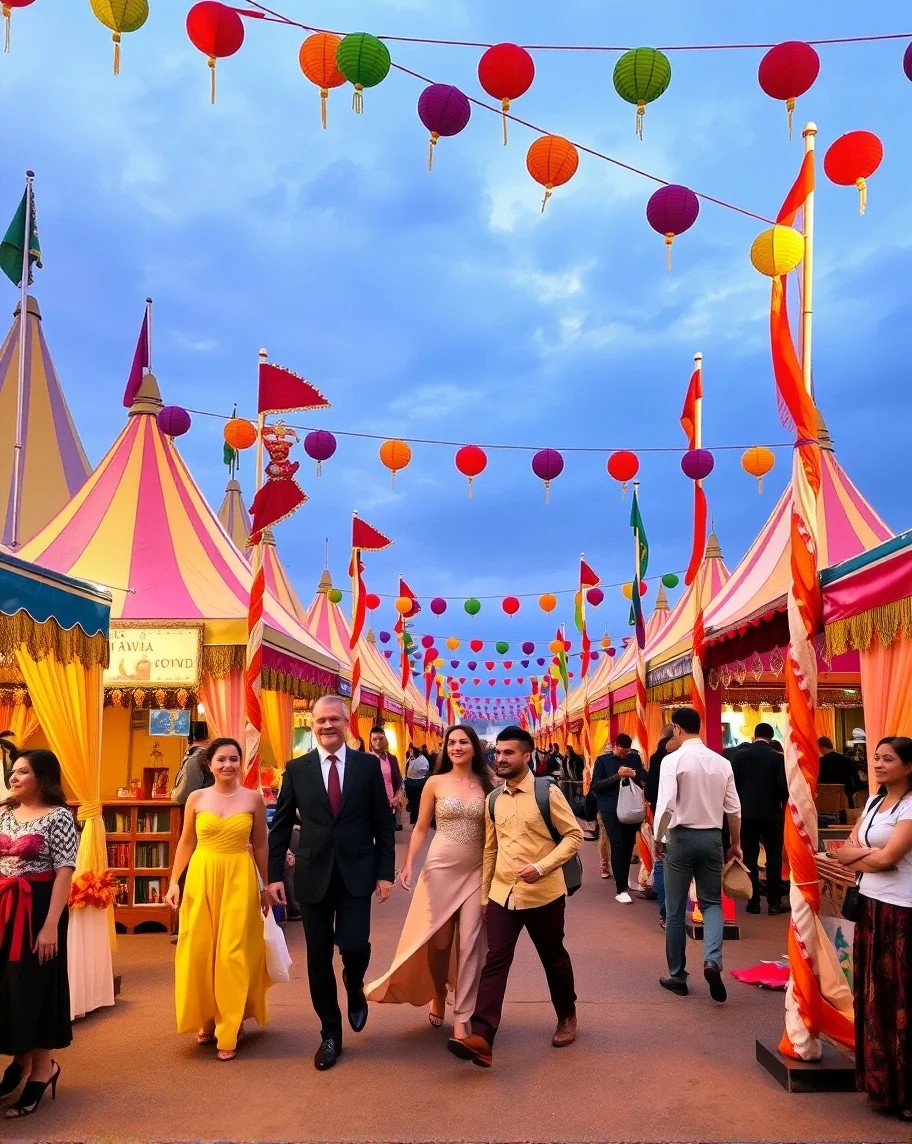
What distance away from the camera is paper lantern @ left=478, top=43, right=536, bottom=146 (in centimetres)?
541

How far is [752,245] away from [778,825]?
5.60 m

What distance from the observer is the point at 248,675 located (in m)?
9.18

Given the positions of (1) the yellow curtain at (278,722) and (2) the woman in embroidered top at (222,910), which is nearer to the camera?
(2) the woman in embroidered top at (222,910)

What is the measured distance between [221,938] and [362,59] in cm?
480

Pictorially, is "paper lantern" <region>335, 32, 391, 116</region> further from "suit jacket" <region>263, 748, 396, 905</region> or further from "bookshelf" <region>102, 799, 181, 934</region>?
"bookshelf" <region>102, 799, 181, 934</region>

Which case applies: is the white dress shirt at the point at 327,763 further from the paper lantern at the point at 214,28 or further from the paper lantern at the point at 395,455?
the paper lantern at the point at 395,455

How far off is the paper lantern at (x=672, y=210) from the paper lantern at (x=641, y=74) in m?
0.81

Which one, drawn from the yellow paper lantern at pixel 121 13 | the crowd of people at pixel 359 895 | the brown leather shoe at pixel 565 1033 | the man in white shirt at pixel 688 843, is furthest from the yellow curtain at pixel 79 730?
the yellow paper lantern at pixel 121 13

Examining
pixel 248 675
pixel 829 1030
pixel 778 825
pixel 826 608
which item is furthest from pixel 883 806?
pixel 248 675

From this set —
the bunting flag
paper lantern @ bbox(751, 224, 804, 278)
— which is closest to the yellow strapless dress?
paper lantern @ bbox(751, 224, 804, 278)

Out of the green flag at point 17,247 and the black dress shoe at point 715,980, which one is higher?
the green flag at point 17,247

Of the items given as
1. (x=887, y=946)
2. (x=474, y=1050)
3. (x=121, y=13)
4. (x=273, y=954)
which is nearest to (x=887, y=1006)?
(x=887, y=946)

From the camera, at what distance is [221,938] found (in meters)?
4.79

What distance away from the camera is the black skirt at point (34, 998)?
3.95m
